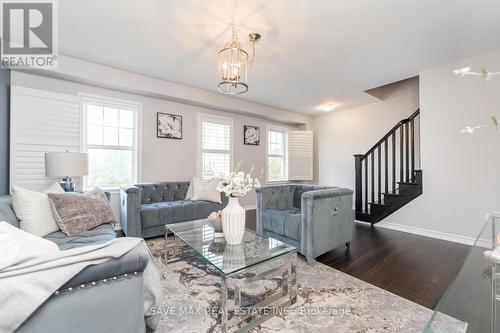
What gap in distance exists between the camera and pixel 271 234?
3.05m

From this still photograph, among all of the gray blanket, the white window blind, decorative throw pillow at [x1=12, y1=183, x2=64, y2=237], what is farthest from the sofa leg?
the white window blind

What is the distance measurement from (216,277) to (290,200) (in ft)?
5.96

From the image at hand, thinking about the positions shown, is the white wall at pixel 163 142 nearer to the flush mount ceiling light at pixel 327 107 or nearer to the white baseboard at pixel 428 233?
the flush mount ceiling light at pixel 327 107

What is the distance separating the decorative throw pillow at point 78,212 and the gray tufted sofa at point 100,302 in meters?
1.53

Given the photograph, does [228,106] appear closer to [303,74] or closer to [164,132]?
[164,132]

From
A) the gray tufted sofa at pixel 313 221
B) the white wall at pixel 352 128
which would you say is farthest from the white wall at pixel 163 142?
the white wall at pixel 352 128

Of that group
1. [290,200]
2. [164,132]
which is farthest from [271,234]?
[164,132]

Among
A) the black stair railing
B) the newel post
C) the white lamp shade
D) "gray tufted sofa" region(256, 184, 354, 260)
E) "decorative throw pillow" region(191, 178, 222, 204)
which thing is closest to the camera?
"gray tufted sofa" region(256, 184, 354, 260)

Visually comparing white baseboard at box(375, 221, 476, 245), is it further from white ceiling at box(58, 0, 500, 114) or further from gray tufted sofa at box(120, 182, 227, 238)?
gray tufted sofa at box(120, 182, 227, 238)

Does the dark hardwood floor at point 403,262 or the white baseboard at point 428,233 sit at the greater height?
the white baseboard at point 428,233

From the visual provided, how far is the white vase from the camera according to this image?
1905mm

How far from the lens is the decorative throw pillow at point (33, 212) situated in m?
1.88

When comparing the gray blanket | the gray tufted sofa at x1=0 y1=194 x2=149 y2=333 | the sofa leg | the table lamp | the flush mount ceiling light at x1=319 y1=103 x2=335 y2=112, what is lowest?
the sofa leg

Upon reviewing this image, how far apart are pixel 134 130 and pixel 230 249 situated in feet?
10.2
